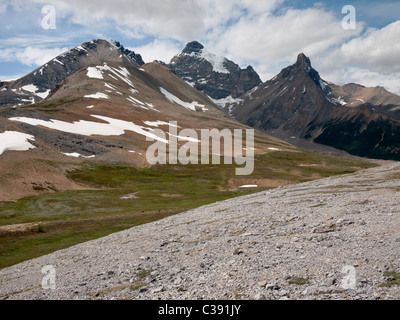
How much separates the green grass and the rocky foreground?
11789 millimetres

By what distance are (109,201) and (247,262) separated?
62.9m

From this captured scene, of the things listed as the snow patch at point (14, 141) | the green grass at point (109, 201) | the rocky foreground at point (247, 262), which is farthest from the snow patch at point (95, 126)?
the rocky foreground at point (247, 262)

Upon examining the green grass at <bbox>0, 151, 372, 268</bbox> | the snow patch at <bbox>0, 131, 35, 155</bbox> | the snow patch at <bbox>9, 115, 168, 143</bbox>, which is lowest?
the green grass at <bbox>0, 151, 372, 268</bbox>

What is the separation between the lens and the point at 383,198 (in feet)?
125

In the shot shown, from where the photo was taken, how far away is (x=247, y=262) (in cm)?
2177

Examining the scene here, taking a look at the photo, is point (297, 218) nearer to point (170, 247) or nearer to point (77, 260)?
point (170, 247)

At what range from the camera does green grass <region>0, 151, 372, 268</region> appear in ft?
160

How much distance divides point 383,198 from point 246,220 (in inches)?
651

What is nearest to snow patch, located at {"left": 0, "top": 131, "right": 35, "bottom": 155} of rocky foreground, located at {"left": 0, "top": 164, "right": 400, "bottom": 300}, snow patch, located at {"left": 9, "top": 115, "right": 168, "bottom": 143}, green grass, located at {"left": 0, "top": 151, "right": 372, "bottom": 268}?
green grass, located at {"left": 0, "top": 151, "right": 372, "bottom": 268}

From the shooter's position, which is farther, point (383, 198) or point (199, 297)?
point (383, 198)

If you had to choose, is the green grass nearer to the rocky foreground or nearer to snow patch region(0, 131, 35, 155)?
the rocky foreground

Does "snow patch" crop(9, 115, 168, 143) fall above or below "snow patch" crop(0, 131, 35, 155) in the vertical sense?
above

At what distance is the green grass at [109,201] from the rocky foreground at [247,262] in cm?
1179
